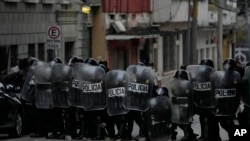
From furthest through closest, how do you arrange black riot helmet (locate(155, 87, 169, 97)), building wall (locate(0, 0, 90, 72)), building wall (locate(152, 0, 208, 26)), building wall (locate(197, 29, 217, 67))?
1. building wall (locate(197, 29, 217, 67))
2. building wall (locate(152, 0, 208, 26))
3. building wall (locate(0, 0, 90, 72))
4. black riot helmet (locate(155, 87, 169, 97))

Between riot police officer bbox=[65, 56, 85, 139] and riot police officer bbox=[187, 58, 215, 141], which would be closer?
riot police officer bbox=[187, 58, 215, 141]

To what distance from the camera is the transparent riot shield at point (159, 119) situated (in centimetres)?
1853

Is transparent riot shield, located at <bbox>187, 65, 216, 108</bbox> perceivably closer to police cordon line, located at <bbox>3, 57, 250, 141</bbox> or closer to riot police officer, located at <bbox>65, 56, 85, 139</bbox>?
police cordon line, located at <bbox>3, 57, 250, 141</bbox>

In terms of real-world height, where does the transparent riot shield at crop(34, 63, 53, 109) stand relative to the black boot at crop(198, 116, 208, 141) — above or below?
above

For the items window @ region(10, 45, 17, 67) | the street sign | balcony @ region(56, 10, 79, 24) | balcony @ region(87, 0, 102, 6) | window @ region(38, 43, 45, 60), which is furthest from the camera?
balcony @ region(87, 0, 102, 6)

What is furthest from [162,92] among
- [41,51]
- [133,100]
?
[41,51]

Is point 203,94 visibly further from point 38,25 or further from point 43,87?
point 38,25

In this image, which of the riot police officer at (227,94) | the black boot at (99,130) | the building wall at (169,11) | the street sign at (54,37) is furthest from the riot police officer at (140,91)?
the building wall at (169,11)

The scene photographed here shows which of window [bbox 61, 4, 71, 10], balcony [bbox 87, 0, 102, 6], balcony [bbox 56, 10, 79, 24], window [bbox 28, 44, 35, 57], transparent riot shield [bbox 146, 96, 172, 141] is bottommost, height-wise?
transparent riot shield [bbox 146, 96, 172, 141]

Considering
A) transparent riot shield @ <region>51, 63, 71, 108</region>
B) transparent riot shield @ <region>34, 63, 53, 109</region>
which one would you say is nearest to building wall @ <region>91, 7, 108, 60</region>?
transparent riot shield @ <region>34, 63, 53, 109</region>

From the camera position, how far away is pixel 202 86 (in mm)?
19469

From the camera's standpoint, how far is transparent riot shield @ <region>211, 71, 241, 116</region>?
1906 cm

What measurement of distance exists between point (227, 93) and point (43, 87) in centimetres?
481

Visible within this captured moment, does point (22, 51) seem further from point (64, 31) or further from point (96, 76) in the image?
point (96, 76)
